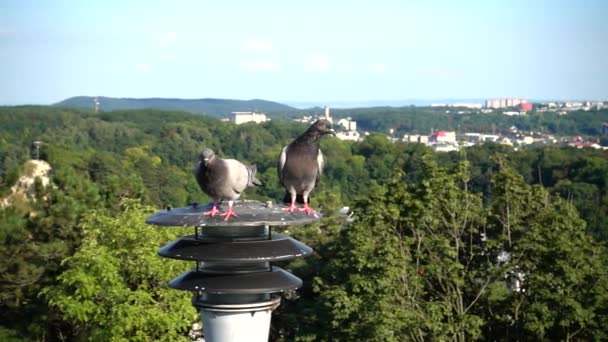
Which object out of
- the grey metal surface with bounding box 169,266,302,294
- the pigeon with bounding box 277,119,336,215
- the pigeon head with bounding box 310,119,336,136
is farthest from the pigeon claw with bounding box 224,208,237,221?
the pigeon head with bounding box 310,119,336,136

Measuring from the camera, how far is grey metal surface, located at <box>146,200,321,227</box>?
7.50 metres

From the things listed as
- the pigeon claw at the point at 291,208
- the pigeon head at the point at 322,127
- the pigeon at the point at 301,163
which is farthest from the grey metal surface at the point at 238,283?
the pigeon head at the point at 322,127

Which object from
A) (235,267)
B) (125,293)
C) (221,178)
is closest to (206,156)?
(221,178)

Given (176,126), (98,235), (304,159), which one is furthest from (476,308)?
(176,126)

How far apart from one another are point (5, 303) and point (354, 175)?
70.6m

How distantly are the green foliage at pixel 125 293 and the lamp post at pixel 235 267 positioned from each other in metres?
13.3

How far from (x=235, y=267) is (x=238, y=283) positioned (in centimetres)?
22

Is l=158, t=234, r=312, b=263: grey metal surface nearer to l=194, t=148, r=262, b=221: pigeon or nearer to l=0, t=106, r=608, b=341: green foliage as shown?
l=194, t=148, r=262, b=221: pigeon

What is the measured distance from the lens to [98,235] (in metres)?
24.1

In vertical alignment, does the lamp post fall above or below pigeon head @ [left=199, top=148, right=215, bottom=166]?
below

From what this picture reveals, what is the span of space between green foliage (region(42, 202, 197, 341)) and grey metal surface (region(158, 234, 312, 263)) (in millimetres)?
13312

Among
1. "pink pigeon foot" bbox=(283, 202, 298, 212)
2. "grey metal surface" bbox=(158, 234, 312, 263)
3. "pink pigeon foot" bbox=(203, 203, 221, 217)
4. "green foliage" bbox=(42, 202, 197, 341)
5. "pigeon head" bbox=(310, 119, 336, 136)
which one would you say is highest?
"pigeon head" bbox=(310, 119, 336, 136)

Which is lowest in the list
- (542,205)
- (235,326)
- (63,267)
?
(63,267)

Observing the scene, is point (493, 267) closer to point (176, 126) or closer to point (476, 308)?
point (476, 308)
